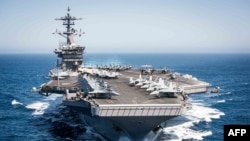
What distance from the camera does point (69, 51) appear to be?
5522 cm

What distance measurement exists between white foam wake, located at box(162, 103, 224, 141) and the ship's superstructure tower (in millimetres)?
20075

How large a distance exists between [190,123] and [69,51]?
25.3 metres

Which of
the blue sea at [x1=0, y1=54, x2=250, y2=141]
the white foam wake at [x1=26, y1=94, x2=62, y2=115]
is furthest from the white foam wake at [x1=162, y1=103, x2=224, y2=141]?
the white foam wake at [x1=26, y1=94, x2=62, y2=115]

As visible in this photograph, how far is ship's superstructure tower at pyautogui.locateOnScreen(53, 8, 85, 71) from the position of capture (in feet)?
181

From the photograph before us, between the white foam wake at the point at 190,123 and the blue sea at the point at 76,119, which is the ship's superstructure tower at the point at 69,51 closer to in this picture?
the blue sea at the point at 76,119

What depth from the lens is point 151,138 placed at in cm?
2911

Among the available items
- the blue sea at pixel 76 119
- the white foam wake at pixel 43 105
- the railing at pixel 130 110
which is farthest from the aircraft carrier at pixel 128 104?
the white foam wake at pixel 43 105

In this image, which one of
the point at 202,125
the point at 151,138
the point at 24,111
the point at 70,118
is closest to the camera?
the point at 151,138

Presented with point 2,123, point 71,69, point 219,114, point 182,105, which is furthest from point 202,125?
point 71,69

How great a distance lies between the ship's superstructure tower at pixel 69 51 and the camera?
55312 mm

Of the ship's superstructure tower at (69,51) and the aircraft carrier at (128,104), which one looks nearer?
the aircraft carrier at (128,104)

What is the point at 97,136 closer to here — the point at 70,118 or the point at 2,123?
the point at 70,118

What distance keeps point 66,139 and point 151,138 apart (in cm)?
763

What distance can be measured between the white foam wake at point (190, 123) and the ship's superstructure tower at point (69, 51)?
20.1 m
